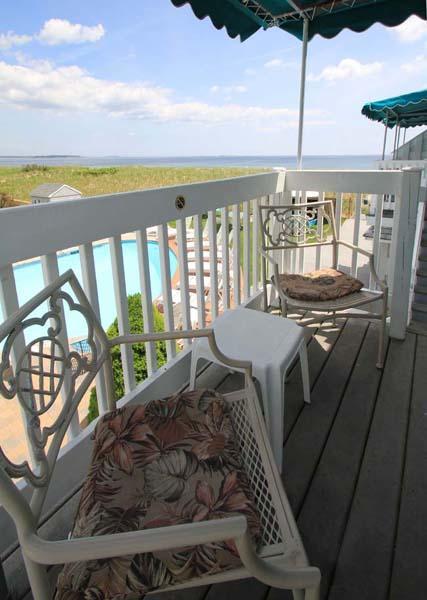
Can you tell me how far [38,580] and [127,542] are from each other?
0.88 ft

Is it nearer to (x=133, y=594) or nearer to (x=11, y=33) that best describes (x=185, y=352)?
(x=133, y=594)

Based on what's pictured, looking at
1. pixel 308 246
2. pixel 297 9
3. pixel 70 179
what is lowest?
pixel 308 246

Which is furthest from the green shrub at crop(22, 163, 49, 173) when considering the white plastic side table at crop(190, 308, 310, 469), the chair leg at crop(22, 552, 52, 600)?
the chair leg at crop(22, 552, 52, 600)

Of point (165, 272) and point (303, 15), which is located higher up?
point (303, 15)

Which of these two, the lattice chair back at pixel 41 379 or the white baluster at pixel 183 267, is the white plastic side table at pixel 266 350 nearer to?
the white baluster at pixel 183 267

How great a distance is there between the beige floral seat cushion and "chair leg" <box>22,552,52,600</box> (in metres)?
1.86

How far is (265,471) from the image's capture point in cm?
94

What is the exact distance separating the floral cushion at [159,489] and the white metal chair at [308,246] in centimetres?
122

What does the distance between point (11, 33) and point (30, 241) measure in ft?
63.7

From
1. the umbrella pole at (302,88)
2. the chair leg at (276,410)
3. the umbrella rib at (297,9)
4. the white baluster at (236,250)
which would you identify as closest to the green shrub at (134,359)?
the white baluster at (236,250)

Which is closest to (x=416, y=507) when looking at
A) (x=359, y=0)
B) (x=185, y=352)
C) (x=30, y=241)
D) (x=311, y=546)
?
(x=311, y=546)

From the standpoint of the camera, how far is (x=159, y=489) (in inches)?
36.4

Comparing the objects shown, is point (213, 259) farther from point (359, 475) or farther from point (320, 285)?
point (359, 475)

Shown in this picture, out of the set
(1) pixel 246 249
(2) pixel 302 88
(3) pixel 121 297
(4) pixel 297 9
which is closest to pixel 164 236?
(3) pixel 121 297
